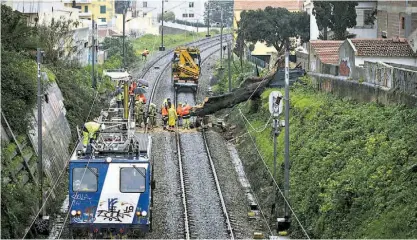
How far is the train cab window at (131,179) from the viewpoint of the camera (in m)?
22.0

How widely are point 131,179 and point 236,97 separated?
1831cm

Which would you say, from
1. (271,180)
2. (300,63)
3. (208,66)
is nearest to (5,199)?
(271,180)

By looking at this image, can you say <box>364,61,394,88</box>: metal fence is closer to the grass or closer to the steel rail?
the steel rail

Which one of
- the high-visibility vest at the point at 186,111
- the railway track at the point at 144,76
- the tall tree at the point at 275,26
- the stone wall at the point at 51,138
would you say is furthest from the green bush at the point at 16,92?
the tall tree at the point at 275,26

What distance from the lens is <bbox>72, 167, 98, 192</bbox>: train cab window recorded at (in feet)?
71.9

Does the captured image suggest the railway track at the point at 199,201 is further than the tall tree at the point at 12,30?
No

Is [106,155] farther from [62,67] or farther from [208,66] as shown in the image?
[208,66]

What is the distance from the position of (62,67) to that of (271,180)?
58.4ft

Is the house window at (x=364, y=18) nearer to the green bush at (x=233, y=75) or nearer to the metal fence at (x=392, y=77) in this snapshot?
the green bush at (x=233, y=75)

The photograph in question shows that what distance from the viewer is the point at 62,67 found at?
146ft

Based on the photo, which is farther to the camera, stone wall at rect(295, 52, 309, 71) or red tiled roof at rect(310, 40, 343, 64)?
stone wall at rect(295, 52, 309, 71)

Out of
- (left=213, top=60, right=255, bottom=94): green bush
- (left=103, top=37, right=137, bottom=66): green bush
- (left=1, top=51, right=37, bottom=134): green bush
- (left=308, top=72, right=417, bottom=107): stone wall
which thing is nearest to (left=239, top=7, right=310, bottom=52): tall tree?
(left=213, top=60, right=255, bottom=94): green bush

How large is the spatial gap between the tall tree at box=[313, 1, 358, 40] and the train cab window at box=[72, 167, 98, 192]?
30.9m

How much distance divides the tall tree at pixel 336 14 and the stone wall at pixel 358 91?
11.7 metres
